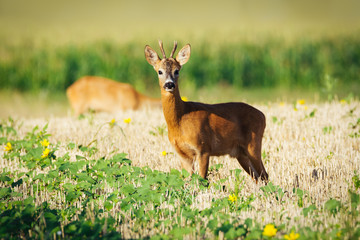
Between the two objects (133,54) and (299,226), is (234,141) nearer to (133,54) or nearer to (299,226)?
(299,226)

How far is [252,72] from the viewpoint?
1630 centimetres

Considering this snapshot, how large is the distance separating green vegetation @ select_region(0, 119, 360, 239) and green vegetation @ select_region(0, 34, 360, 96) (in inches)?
412

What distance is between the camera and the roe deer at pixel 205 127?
5.03 meters

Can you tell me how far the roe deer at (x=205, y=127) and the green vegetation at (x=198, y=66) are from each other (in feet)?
32.2

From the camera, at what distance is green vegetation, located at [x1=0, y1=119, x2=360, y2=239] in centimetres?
361

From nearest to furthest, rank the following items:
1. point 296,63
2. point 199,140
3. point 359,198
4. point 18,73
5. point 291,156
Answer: point 359,198, point 199,140, point 291,156, point 18,73, point 296,63

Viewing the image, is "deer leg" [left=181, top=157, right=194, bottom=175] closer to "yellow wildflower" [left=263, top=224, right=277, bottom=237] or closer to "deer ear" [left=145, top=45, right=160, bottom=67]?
"deer ear" [left=145, top=45, right=160, bottom=67]

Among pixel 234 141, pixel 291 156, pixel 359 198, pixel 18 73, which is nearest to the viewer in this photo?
pixel 359 198

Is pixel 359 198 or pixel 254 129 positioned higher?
pixel 254 129

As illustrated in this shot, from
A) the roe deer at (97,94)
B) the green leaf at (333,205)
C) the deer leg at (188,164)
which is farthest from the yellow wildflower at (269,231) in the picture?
the roe deer at (97,94)

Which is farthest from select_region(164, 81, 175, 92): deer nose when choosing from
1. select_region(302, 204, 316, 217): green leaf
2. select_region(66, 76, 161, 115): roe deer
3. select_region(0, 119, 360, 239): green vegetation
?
select_region(66, 76, 161, 115): roe deer

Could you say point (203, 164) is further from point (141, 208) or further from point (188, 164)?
point (141, 208)

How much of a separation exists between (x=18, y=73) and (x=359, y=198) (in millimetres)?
13573

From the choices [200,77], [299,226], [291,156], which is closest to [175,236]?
[299,226]
